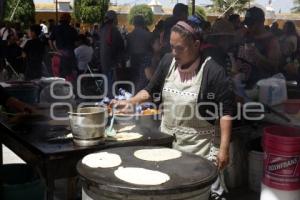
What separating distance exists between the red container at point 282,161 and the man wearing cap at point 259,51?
4.00 feet

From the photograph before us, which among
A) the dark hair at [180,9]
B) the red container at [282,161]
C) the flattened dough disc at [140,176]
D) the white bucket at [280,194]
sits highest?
the dark hair at [180,9]

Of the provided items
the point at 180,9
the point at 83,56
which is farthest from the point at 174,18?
the point at 83,56

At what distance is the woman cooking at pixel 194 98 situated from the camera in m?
2.81

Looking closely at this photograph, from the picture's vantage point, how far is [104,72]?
8703 millimetres

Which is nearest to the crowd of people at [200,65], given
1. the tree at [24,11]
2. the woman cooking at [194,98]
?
the woman cooking at [194,98]

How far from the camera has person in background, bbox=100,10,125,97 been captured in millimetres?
8300

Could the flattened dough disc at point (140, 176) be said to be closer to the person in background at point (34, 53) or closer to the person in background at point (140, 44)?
the person in background at point (140, 44)

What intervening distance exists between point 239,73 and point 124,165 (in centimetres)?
247

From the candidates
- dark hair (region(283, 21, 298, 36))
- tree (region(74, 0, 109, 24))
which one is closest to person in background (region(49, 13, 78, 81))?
dark hair (region(283, 21, 298, 36))

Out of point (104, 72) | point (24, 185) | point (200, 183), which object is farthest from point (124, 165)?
point (104, 72)

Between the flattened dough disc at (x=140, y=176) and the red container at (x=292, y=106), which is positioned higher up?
the red container at (x=292, y=106)

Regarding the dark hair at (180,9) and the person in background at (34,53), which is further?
the person in background at (34,53)

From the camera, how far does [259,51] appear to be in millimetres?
4539

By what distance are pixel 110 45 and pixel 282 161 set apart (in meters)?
5.70
